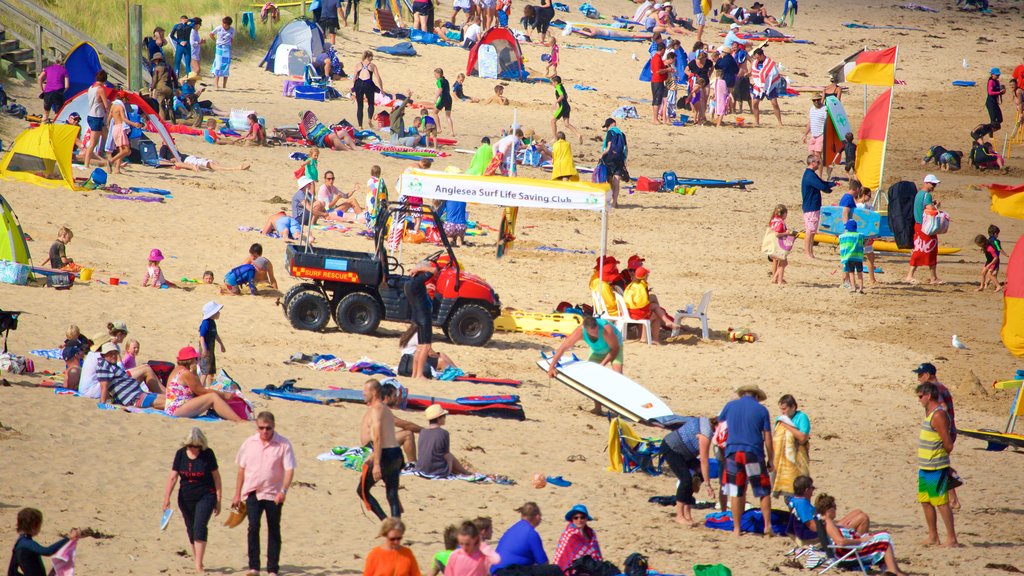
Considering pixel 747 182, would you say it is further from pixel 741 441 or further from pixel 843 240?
pixel 741 441

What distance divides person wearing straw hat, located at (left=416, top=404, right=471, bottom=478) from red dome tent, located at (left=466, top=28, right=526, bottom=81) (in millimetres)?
21559

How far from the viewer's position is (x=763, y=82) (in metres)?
30.1

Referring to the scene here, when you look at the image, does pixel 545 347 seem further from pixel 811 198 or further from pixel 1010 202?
pixel 811 198

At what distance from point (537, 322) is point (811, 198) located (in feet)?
18.5

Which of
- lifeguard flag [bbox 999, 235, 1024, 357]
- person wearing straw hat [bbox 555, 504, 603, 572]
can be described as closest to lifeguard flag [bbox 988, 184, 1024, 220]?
lifeguard flag [bbox 999, 235, 1024, 357]

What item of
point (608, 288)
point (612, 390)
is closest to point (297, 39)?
point (608, 288)

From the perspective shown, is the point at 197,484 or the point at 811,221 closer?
the point at 197,484

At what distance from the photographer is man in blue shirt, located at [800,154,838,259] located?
18.8 metres

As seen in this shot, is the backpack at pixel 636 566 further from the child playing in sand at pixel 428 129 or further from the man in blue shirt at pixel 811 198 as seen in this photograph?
the child playing in sand at pixel 428 129

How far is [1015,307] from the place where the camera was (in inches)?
484

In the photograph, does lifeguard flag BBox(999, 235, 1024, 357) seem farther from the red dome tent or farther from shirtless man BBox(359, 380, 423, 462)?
the red dome tent

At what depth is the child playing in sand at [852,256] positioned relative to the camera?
17234mm

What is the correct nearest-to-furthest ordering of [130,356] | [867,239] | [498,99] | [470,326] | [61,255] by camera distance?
[130,356] → [470,326] → [61,255] → [867,239] → [498,99]

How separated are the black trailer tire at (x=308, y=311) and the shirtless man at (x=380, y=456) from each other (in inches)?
228
